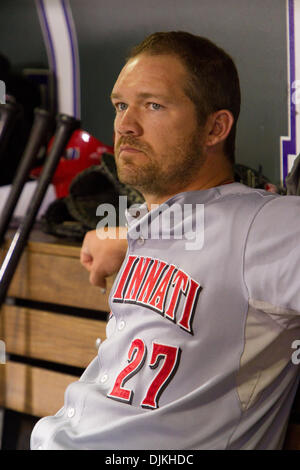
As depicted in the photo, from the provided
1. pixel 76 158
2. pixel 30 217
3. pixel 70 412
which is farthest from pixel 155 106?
pixel 76 158

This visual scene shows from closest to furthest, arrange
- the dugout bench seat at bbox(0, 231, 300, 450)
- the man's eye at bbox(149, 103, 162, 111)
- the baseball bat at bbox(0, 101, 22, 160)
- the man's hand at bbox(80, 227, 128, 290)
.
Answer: the man's eye at bbox(149, 103, 162, 111) < the man's hand at bbox(80, 227, 128, 290) < the dugout bench seat at bbox(0, 231, 300, 450) < the baseball bat at bbox(0, 101, 22, 160)

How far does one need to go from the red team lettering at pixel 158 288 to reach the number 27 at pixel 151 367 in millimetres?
41

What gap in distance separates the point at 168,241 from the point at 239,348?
186 millimetres

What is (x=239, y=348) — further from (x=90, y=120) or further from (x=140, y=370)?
(x=90, y=120)

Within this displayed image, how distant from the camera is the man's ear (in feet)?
2.86

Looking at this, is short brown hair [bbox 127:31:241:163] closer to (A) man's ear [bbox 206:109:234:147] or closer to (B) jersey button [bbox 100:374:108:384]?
(A) man's ear [bbox 206:109:234:147]

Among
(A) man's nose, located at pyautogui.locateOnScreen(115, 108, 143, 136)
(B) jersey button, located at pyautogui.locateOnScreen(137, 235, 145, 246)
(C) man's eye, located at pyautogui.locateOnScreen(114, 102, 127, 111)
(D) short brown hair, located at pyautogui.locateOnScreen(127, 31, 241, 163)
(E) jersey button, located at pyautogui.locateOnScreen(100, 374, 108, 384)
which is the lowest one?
(E) jersey button, located at pyautogui.locateOnScreen(100, 374, 108, 384)

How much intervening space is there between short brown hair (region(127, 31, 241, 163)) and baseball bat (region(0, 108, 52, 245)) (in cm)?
62

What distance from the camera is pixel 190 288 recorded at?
815 mm

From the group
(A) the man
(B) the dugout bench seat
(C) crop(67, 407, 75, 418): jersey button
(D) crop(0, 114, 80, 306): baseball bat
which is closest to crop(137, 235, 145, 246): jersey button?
(A) the man

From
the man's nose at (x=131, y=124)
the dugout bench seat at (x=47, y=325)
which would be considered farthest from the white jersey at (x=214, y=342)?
the dugout bench seat at (x=47, y=325)

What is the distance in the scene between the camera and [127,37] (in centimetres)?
116

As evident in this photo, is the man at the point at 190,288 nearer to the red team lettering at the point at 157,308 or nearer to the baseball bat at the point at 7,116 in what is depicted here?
the red team lettering at the point at 157,308

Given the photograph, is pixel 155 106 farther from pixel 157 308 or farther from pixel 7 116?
pixel 7 116
